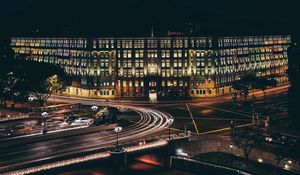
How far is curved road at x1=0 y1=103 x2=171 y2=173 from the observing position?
69562mm

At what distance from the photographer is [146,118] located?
358ft

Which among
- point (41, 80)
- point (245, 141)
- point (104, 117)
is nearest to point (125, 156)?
point (104, 117)

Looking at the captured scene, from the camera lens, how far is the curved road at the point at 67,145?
69562 millimetres

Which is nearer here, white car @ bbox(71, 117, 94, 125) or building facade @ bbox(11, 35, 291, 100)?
white car @ bbox(71, 117, 94, 125)

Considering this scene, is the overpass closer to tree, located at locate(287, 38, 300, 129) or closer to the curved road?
the curved road

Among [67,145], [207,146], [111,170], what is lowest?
[111,170]

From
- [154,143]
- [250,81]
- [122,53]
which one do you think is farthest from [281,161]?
[122,53]

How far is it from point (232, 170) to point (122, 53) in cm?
8995

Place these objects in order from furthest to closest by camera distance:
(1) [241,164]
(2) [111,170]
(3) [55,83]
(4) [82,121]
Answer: (3) [55,83]
(4) [82,121]
(1) [241,164]
(2) [111,170]

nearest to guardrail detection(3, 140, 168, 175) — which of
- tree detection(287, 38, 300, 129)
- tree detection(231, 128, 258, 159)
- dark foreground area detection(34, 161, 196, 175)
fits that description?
dark foreground area detection(34, 161, 196, 175)

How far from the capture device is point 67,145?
7819cm

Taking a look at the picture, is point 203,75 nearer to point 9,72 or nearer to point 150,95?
point 150,95

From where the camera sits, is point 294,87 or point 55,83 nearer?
point 294,87

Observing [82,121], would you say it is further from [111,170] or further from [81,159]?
[81,159]
